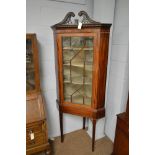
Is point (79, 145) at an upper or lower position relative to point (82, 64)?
lower

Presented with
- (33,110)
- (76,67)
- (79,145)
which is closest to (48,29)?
(76,67)

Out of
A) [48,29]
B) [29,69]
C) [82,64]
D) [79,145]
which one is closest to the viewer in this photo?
[29,69]

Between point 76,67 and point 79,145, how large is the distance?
110 cm

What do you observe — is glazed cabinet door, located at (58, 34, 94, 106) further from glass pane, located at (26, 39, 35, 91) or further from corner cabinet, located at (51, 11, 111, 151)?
glass pane, located at (26, 39, 35, 91)

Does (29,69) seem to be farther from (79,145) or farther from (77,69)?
(79,145)

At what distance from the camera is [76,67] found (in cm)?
170

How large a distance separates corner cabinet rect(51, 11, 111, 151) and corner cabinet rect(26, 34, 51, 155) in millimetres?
266

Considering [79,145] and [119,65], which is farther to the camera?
[79,145]
